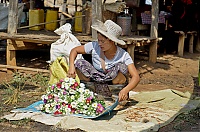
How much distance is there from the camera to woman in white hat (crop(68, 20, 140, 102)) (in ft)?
16.6

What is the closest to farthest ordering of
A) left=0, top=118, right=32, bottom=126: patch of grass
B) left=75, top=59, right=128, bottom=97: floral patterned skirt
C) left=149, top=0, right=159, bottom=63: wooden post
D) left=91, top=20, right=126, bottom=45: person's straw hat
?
left=0, top=118, right=32, bottom=126: patch of grass, left=91, top=20, right=126, bottom=45: person's straw hat, left=75, top=59, right=128, bottom=97: floral patterned skirt, left=149, top=0, right=159, bottom=63: wooden post

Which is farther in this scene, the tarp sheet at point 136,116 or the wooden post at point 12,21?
the wooden post at point 12,21

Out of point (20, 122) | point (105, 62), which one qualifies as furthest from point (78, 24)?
point (20, 122)

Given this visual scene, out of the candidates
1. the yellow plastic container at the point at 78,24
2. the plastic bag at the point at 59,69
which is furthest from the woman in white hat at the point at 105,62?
the yellow plastic container at the point at 78,24

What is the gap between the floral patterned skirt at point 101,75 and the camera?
5.17 metres

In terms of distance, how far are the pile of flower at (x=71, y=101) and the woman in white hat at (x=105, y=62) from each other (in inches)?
16.1

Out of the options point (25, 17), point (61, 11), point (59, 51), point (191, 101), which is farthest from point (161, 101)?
point (25, 17)

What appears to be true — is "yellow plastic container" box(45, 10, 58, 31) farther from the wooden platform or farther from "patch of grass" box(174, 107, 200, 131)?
"patch of grass" box(174, 107, 200, 131)

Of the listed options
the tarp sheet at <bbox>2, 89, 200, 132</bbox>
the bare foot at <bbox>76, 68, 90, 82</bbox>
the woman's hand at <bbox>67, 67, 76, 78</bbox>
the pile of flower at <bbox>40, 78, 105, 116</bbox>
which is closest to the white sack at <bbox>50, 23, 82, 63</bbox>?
the bare foot at <bbox>76, 68, 90, 82</bbox>

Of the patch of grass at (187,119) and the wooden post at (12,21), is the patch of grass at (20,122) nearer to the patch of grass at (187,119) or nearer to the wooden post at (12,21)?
the patch of grass at (187,119)

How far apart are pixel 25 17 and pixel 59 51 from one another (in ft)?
13.6

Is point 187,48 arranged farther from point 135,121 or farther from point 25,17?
point 135,121

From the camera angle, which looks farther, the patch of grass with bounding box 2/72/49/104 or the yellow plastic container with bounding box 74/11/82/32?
the yellow plastic container with bounding box 74/11/82/32

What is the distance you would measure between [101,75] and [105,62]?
187 mm
